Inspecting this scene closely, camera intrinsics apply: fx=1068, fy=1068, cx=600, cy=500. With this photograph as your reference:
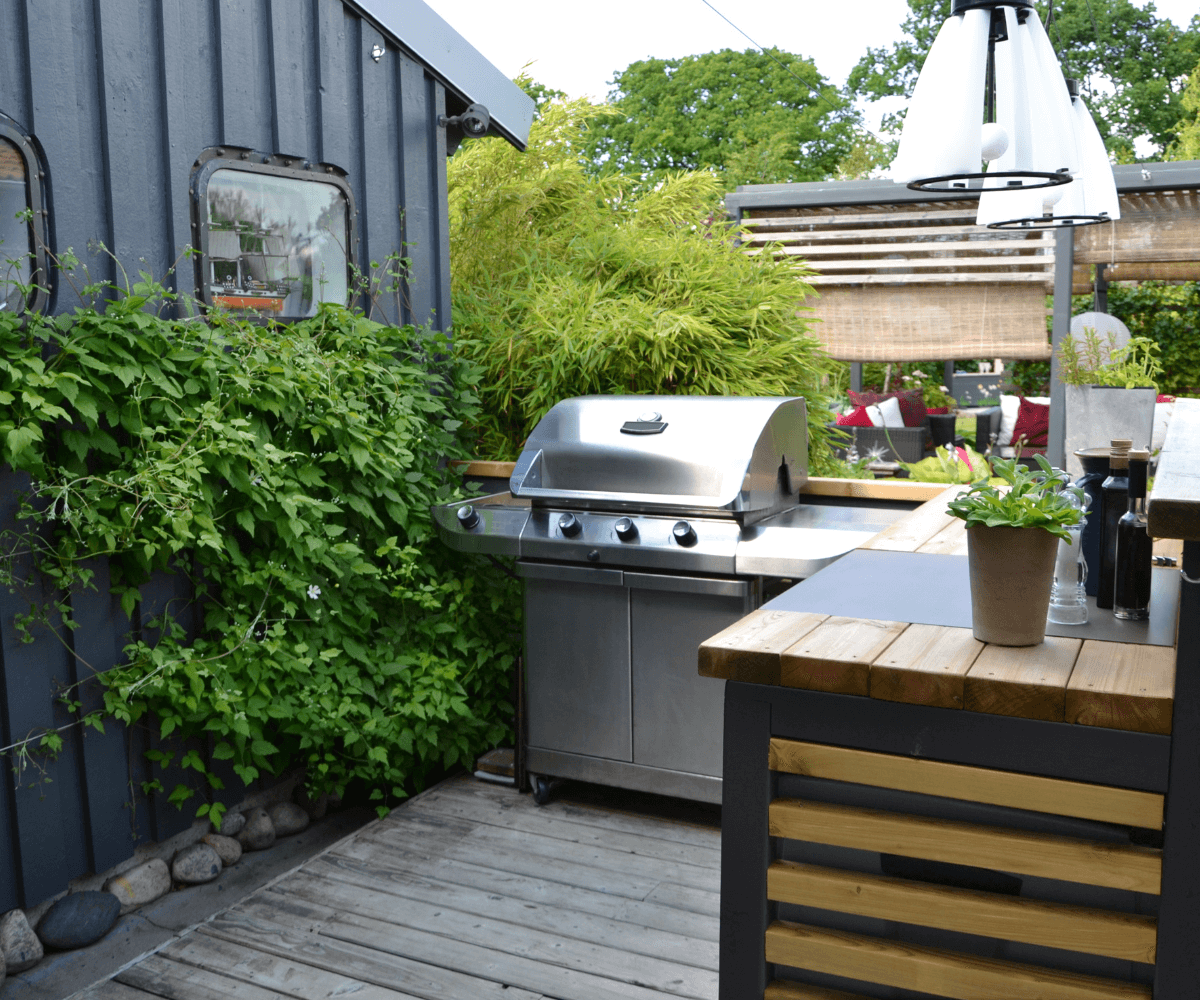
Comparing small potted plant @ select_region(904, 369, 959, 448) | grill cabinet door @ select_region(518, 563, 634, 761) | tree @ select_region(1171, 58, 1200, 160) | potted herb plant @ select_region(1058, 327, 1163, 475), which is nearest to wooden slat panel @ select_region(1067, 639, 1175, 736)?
grill cabinet door @ select_region(518, 563, 634, 761)

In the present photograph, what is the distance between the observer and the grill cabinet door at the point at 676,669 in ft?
10.5

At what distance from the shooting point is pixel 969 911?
160cm

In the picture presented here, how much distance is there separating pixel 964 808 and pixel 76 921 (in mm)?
2351

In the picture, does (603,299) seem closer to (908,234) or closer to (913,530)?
(913,530)

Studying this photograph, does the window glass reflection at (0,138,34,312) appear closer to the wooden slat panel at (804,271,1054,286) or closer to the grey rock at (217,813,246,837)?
the grey rock at (217,813,246,837)

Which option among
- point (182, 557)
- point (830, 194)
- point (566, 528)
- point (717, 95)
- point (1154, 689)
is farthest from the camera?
point (717, 95)

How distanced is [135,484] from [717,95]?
2387 centimetres

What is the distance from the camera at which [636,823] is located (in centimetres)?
346

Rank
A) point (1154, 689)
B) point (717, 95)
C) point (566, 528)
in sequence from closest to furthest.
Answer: point (1154, 689)
point (566, 528)
point (717, 95)

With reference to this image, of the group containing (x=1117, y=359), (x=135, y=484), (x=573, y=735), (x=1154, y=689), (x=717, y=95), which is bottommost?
(x=573, y=735)

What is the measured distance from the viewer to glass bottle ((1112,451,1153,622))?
180 centimetres

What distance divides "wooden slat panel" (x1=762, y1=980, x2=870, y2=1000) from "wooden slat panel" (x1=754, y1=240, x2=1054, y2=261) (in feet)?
13.3

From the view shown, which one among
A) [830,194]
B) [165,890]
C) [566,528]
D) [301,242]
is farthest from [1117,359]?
[165,890]

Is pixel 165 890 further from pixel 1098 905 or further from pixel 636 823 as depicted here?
pixel 1098 905
